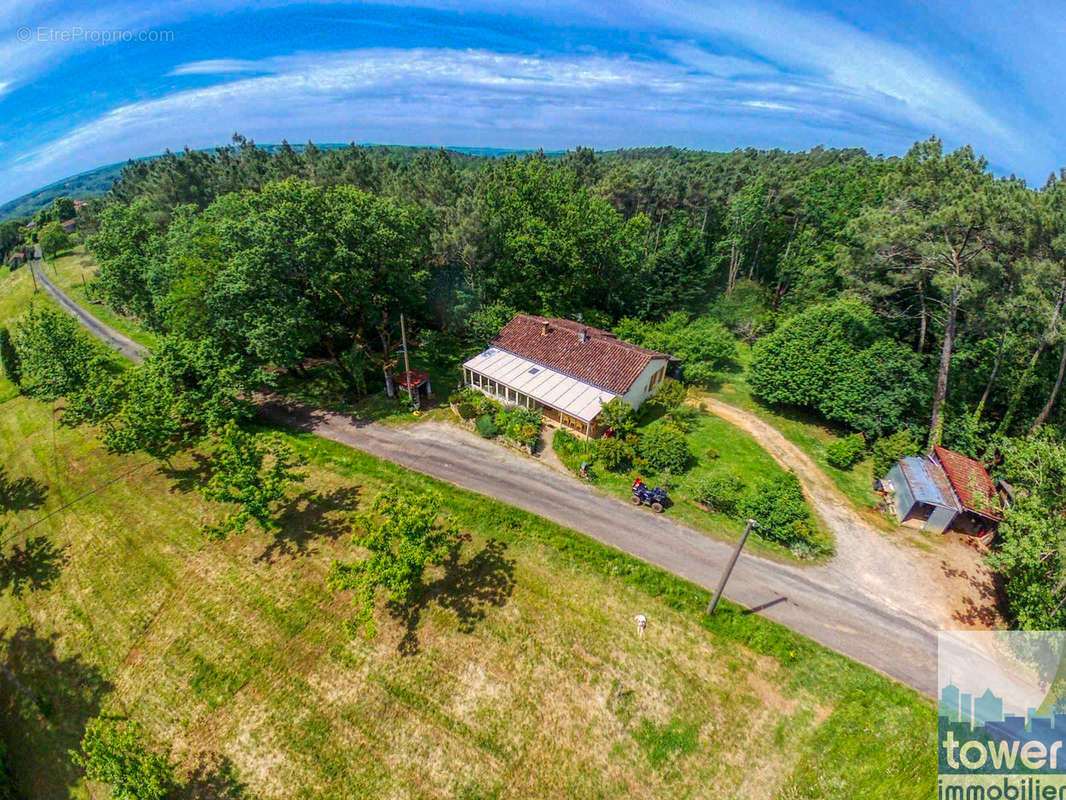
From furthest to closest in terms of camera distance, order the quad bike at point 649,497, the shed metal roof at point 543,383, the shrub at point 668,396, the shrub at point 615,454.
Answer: the shrub at point 668,396 → the shed metal roof at point 543,383 → the shrub at point 615,454 → the quad bike at point 649,497

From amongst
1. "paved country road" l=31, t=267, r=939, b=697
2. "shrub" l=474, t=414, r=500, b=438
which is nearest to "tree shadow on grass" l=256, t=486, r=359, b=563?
"paved country road" l=31, t=267, r=939, b=697

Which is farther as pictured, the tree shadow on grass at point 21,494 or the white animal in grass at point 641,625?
the tree shadow on grass at point 21,494

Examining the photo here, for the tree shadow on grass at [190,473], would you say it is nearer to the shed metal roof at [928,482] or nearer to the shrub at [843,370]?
the shrub at [843,370]

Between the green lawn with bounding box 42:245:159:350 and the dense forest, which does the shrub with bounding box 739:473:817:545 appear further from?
the green lawn with bounding box 42:245:159:350

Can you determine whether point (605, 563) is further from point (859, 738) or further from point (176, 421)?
point (176, 421)

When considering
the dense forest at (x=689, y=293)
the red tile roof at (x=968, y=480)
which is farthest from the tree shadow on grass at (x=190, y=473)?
the red tile roof at (x=968, y=480)

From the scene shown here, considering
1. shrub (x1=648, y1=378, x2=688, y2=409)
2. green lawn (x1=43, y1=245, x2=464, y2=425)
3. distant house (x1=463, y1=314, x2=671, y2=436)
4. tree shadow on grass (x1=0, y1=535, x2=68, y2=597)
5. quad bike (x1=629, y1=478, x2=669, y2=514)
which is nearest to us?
tree shadow on grass (x1=0, y1=535, x2=68, y2=597)

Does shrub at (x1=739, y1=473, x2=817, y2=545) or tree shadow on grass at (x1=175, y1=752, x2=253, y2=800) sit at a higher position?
shrub at (x1=739, y1=473, x2=817, y2=545)
